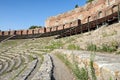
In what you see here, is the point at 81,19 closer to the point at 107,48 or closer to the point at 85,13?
the point at 85,13

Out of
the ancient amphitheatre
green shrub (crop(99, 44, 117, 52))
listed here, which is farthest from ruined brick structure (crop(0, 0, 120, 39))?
green shrub (crop(99, 44, 117, 52))

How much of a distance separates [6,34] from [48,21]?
9.57 metres

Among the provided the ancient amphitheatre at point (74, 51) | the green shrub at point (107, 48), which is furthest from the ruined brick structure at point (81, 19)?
the green shrub at point (107, 48)

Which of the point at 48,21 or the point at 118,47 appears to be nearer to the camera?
the point at 118,47

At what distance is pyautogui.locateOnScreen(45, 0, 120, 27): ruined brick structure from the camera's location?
2965cm

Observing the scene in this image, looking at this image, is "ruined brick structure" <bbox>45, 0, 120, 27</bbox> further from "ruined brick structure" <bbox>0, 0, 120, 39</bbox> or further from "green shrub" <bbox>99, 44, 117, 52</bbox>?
"green shrub" <bbox>99, 44, 117, 52</bbox>

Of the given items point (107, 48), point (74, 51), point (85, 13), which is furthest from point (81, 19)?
point (74, 51)

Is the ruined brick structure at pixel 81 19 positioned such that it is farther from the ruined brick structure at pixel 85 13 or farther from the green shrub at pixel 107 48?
the green shrub at pixel 107 48

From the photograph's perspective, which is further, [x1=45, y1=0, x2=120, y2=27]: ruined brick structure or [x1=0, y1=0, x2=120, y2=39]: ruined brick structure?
[x1=45, y1=0, x2=120, y2=27]: ruined brick structure

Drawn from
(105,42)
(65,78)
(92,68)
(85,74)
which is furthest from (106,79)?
(105,42)

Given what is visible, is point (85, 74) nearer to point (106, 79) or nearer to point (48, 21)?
point (106, 79)

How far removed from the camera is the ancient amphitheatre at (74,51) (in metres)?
5.98

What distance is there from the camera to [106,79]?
4.22 metres

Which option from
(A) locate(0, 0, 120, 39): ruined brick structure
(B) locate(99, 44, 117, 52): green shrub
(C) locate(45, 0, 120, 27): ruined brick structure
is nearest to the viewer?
(B) locate(99, 44, 117, 52): green shrub
